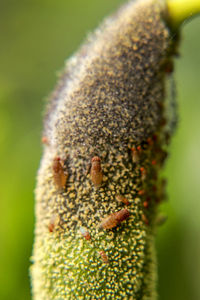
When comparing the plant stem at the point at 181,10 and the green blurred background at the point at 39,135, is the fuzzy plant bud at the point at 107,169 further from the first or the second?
the green blurred background at the point at 39,135

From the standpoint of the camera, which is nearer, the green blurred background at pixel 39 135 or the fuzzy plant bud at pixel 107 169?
the fuzzy plant bud at pixel 107 169

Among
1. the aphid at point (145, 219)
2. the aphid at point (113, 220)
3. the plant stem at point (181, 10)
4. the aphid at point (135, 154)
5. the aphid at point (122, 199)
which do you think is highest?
the plant stem at point (181, 10)

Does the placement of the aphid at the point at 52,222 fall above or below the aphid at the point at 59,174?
below

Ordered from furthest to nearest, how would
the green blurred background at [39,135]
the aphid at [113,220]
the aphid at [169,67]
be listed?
the green blurred background at [39,135], the aphid at [169,67], the aphid at [113,220]

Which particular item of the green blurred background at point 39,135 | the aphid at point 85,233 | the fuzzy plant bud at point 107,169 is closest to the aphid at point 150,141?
the fuzzy plant bud at point 107,169

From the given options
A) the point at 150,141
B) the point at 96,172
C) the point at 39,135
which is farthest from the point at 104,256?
the point at 39,135

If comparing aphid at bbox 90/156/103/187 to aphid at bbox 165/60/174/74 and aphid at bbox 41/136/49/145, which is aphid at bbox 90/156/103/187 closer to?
aphid at bbox 41/136/49/145

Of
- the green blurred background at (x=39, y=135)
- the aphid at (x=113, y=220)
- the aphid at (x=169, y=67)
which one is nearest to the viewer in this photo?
the aphid at (x=113, y=220)

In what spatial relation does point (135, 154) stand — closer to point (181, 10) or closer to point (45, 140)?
point (45, 140)
